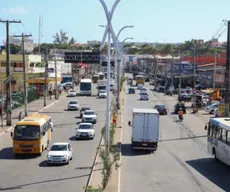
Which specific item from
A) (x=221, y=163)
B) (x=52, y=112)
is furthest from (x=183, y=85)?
(x=221, y=163)

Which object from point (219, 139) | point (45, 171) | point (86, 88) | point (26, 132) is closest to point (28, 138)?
point (26, 132)

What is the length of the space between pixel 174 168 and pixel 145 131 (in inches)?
241

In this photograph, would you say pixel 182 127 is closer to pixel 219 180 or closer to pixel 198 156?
pixel 198 156

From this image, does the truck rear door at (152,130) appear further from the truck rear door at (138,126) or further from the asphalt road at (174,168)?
the asphalt road at (174,168)

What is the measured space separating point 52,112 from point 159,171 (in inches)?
1561

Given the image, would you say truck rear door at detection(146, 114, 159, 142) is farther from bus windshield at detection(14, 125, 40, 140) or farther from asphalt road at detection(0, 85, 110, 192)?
bus windshield at detection(14, 125, 40, 140)

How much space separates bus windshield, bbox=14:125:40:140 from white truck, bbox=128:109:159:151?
6326mm

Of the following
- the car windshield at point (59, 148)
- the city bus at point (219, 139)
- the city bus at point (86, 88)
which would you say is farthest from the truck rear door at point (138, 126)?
the city bus at point (86, 88)

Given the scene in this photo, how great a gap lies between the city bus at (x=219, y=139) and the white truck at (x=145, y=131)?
381 centimetres

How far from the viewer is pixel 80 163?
97.2 ft

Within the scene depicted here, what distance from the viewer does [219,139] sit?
2911 cm

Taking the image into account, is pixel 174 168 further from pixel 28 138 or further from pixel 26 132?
pixel 26 132

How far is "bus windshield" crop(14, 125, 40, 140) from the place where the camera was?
105ft

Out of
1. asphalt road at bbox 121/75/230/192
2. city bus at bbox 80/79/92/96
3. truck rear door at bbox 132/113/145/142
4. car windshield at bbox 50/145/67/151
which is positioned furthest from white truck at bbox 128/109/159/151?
city bus at bbox 80/79/92/96
